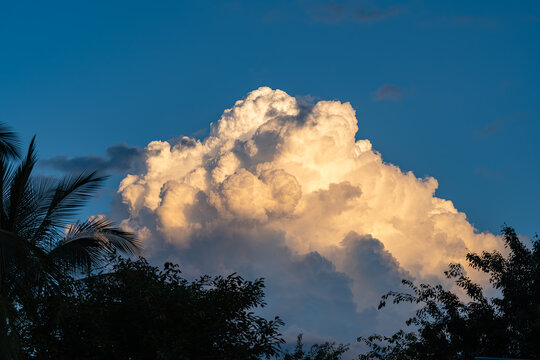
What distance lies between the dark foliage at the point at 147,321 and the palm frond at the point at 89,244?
62cm

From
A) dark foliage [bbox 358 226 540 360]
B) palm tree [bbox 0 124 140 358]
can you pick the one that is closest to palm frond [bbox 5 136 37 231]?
palm tree [bbox 0 124 140 358]

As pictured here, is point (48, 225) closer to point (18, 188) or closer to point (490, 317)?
point (18, 188)

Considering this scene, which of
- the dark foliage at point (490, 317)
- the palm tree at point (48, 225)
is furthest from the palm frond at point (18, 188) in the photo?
the dark foliage at point (490, 317)

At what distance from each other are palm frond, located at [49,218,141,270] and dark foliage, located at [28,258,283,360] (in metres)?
0.62

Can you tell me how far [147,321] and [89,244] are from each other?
2.78 metres

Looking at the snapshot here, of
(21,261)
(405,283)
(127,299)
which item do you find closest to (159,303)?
(127,299)

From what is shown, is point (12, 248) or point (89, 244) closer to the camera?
point (12, 248)

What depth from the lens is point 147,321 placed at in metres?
15.8

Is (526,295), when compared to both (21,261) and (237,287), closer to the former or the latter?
(237,287)

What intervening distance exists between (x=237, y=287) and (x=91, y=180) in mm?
4727

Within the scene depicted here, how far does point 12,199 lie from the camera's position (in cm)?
1572

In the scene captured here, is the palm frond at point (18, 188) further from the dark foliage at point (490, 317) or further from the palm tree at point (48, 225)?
the dark foliage at point (490, 317)

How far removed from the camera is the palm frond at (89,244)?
16688mm

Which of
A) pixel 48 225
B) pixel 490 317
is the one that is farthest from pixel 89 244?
pixel 490 317
